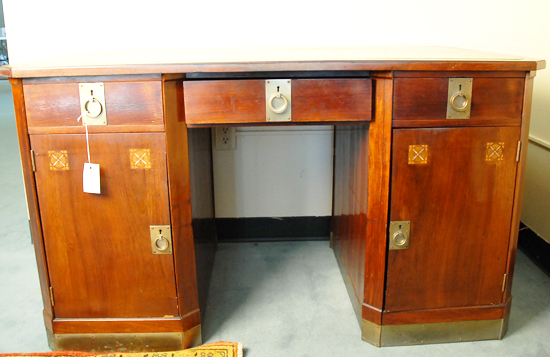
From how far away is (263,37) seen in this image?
6.07 ft

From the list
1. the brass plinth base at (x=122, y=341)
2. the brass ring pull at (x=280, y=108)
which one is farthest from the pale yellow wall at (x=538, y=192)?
the brass plinth base at (x=122, y=341)

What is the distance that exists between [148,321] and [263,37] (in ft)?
3.94

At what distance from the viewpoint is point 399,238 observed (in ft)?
4.24

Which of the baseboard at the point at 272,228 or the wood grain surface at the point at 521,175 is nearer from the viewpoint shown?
the wood grain surface at the point at 521,175

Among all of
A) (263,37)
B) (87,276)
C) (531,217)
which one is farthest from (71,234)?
(531,217)

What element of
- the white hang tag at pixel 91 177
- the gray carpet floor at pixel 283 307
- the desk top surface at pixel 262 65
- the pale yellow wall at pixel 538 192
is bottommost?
the gray carpet floor at pixel 283 307

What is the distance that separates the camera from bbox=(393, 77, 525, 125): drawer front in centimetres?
119

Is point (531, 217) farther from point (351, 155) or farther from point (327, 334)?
point (327, 334)

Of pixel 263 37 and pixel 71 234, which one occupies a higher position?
pixel 263 37

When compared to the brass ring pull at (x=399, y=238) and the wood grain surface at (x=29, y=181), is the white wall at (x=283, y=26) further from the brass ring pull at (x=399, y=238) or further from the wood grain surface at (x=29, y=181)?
the brass ring pull at (x=399, y=238)

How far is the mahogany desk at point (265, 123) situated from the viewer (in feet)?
3.87

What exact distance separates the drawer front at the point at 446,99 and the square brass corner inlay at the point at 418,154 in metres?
0.08

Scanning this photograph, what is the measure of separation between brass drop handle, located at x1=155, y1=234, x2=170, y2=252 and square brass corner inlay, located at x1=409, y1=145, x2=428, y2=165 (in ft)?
2.40

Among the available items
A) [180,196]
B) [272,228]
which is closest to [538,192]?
[272,228]
